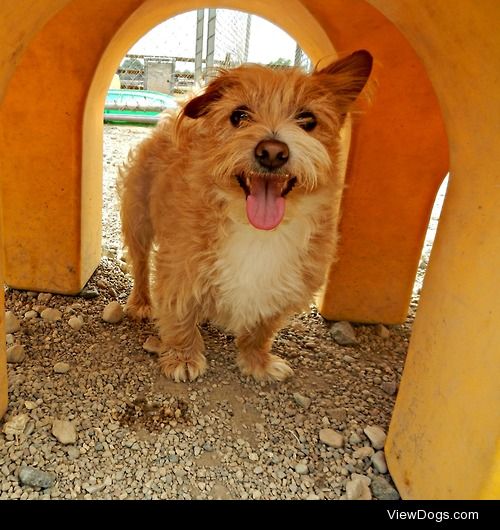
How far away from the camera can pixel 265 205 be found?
6.85ft

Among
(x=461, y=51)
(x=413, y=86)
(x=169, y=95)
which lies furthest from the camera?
(x=169, y=95)

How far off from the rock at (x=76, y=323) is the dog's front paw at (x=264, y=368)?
0.98 metres

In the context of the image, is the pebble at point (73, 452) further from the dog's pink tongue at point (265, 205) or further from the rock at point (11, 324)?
the dog's pink tongue at point (265, 205)

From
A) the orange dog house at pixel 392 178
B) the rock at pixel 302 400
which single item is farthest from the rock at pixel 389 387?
the orange dog house at pixel 392 178

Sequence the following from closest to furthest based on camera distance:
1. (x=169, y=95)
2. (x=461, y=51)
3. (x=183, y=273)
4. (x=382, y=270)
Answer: (x=461, y=51)
(x=183, y=273)
(x=382, y=270)
(x=169, y=95)

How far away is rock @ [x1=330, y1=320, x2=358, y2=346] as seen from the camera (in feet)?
10.3

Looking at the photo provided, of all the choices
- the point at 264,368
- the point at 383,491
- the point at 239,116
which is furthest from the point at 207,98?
the point at 383,491

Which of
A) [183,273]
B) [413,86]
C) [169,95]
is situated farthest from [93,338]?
[169,95]

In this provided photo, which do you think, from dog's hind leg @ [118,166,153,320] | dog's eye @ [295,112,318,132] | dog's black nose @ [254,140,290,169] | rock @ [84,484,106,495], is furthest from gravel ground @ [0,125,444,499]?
dog's eye @ [295,112,318,132]

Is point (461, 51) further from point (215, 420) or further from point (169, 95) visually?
point (169, 95)

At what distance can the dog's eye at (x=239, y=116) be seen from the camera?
2124mm

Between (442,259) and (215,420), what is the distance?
1.28 metres

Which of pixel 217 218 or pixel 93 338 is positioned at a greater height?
pixel 217 218
